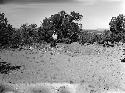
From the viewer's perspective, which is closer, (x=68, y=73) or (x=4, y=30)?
(x=4, y=30)

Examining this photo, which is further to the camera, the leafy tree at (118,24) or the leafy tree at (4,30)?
the leafy tree at (118,24)

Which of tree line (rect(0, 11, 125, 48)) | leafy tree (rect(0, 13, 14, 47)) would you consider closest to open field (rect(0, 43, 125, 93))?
leafy tree (rect(0, 13, 14, 47))

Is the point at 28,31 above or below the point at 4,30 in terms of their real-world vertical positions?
below

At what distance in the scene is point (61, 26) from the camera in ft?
238

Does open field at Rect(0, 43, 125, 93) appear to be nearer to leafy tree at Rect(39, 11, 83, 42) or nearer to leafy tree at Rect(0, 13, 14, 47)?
leafy tree at Rect(0, 13, 14, 47)

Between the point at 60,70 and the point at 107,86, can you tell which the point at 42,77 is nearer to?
the point at 60,70

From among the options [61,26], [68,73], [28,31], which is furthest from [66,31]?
[68,73]

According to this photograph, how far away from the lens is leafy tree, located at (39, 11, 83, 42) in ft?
230

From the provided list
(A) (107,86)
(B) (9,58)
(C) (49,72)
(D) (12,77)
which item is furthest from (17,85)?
(B) (9,58)

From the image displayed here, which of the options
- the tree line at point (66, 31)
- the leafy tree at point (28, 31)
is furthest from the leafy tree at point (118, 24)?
the leafy tree at point (28, 31)

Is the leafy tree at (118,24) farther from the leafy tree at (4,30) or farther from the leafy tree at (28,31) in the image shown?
the leafy tree at (4,30)

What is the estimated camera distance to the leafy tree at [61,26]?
70.1 meters

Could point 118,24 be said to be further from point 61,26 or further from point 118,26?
point 61,26

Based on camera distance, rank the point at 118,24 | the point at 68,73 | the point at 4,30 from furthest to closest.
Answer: the point at 118,24
the point at 68,73
the point at 4,30
